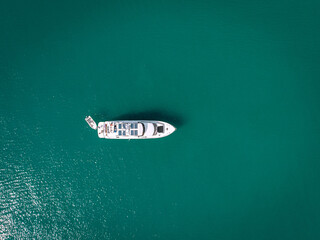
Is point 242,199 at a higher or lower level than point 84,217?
higher

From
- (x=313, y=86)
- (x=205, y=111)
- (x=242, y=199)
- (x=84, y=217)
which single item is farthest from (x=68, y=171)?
(x=313, y=86)

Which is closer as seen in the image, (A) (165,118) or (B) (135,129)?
(B) (135,129)

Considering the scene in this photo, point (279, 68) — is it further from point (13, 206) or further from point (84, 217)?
point (13, 206)

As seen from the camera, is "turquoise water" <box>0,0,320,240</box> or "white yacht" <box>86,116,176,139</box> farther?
"turquoise water" <box>0,0,320,240</box>

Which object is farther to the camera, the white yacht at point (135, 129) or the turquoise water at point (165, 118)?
the turquoise water at point (165, 118)
